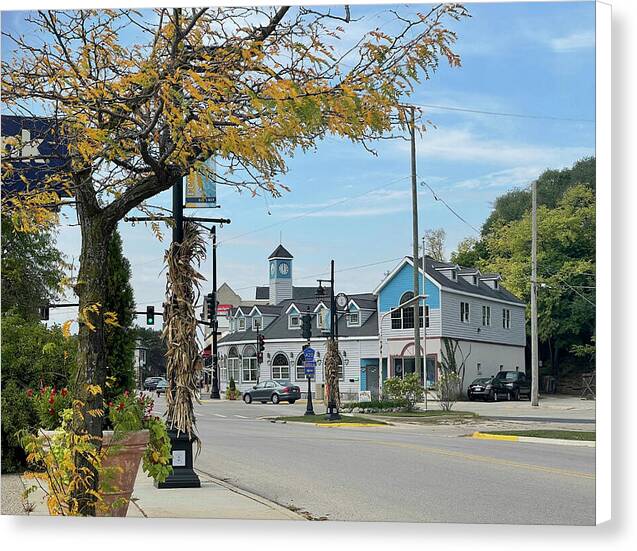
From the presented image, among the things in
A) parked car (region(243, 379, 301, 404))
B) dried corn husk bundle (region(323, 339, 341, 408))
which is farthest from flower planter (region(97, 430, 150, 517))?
parked car (region(243, 379, 301, 404))

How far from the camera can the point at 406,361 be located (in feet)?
133

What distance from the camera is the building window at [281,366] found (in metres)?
39.0

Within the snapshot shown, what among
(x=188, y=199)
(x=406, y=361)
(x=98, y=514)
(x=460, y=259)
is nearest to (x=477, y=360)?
(x=406, y=361)

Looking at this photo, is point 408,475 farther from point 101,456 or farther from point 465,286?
point 465,286

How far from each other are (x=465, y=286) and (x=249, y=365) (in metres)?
9.25

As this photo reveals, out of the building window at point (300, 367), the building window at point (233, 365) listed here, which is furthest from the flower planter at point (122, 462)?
the building window at point (300, 367)

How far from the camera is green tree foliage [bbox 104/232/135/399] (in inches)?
596

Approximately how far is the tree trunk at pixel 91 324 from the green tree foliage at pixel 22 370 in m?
4.98

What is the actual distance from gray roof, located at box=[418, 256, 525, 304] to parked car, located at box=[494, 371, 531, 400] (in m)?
2.77

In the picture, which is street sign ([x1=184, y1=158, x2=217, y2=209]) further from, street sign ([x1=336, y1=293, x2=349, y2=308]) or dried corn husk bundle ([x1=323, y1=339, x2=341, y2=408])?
street sign ([x1=336, y1=293, x2=349, y2=308])

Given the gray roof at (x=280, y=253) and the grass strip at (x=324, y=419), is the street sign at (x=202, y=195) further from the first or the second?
the grass strip at (x=324, y=419)

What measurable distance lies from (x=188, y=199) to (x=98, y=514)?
4371 millimetres

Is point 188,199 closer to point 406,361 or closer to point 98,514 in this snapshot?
point 98,514

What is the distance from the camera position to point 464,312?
40.2 m
